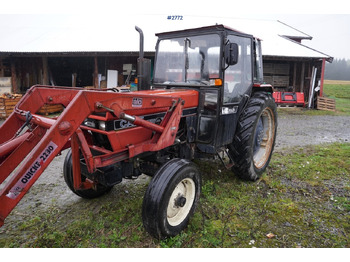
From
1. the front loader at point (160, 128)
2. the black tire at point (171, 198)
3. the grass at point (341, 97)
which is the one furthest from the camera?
the grass at point (341, 97)

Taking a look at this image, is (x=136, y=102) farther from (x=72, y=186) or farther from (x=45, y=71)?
(x=45, y=71)

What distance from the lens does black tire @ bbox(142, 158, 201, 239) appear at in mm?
2510

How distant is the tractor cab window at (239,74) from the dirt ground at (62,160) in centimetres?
194

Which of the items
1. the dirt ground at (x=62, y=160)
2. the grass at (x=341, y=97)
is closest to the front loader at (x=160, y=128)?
the dirt ground at (x=62, y=160)

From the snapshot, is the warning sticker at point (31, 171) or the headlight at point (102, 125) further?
the headlight at point (102, 125)

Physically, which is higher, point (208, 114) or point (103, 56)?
point (103, 56)

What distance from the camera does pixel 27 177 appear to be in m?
1.91

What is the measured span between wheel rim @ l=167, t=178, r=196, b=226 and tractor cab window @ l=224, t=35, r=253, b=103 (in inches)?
49.9

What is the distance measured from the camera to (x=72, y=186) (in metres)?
3.36

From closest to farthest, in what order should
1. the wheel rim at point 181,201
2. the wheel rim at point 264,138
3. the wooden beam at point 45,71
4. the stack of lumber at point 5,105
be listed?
the wheel rim at point 181,201, the wheel rim at point 264,138, the stack of lumber at point 5,105, the wooden beam at point 45,71

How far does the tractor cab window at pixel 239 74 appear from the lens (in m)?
3.53

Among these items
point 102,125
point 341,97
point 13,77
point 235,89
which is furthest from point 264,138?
point 341,97

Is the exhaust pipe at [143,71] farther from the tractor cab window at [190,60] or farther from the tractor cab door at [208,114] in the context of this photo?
the tractor cab door at [208,114]

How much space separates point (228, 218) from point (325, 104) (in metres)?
13.0
